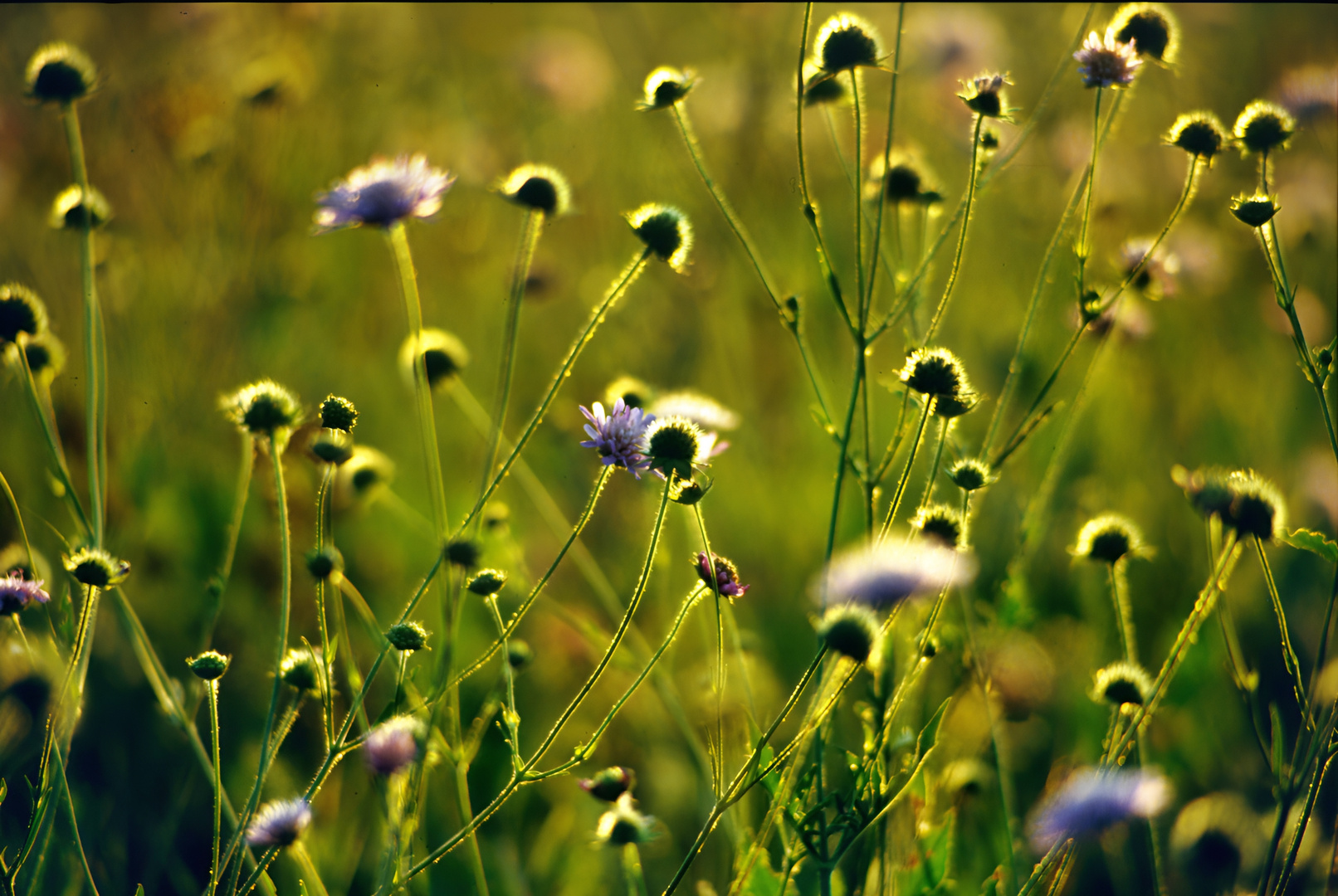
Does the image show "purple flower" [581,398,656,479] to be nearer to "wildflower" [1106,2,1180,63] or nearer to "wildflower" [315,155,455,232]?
"wildflower" [315,155,455,232]

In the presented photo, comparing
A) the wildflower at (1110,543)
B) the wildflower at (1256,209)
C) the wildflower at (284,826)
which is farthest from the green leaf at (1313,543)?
the wildflower at (284,826)

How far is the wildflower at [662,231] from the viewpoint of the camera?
1.70 m

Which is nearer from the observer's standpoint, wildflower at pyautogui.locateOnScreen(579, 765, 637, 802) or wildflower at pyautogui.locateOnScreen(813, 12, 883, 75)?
wildflower at pyautogui.locateOnScreen(579, 765, 637, 802)

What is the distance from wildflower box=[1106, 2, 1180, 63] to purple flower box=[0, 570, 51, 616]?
7.08 ft

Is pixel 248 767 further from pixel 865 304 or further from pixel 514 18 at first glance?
pixel 514 18

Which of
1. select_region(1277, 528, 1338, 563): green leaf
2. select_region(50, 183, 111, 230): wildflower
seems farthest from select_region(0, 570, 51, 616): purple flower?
select_region(1277, 528, 1338, 563): green leaf

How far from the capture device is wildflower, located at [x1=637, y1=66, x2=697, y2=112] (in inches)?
72.0

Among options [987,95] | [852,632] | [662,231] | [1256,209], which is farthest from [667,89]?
[852,632]

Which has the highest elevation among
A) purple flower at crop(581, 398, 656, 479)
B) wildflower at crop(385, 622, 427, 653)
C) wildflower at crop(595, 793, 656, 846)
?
purple flower at crop(581, 398, 656, 479)

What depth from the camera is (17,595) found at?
1.41m

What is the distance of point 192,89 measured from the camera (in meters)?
3.75

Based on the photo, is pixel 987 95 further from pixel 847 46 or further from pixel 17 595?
pixel 17 595

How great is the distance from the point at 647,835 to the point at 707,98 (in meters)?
4.41

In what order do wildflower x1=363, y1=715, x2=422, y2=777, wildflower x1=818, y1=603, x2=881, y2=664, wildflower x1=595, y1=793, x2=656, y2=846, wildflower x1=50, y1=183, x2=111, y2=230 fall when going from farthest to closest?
wildflower x1=50, y1=183, x2=111, y2=230
wildflower x1=595, y1=793, x2=656, y2=846
wildflower x1=363, y1=715, x2=422, y2=777
wildflower x1=818, y1=603, x2=881, y2=664
